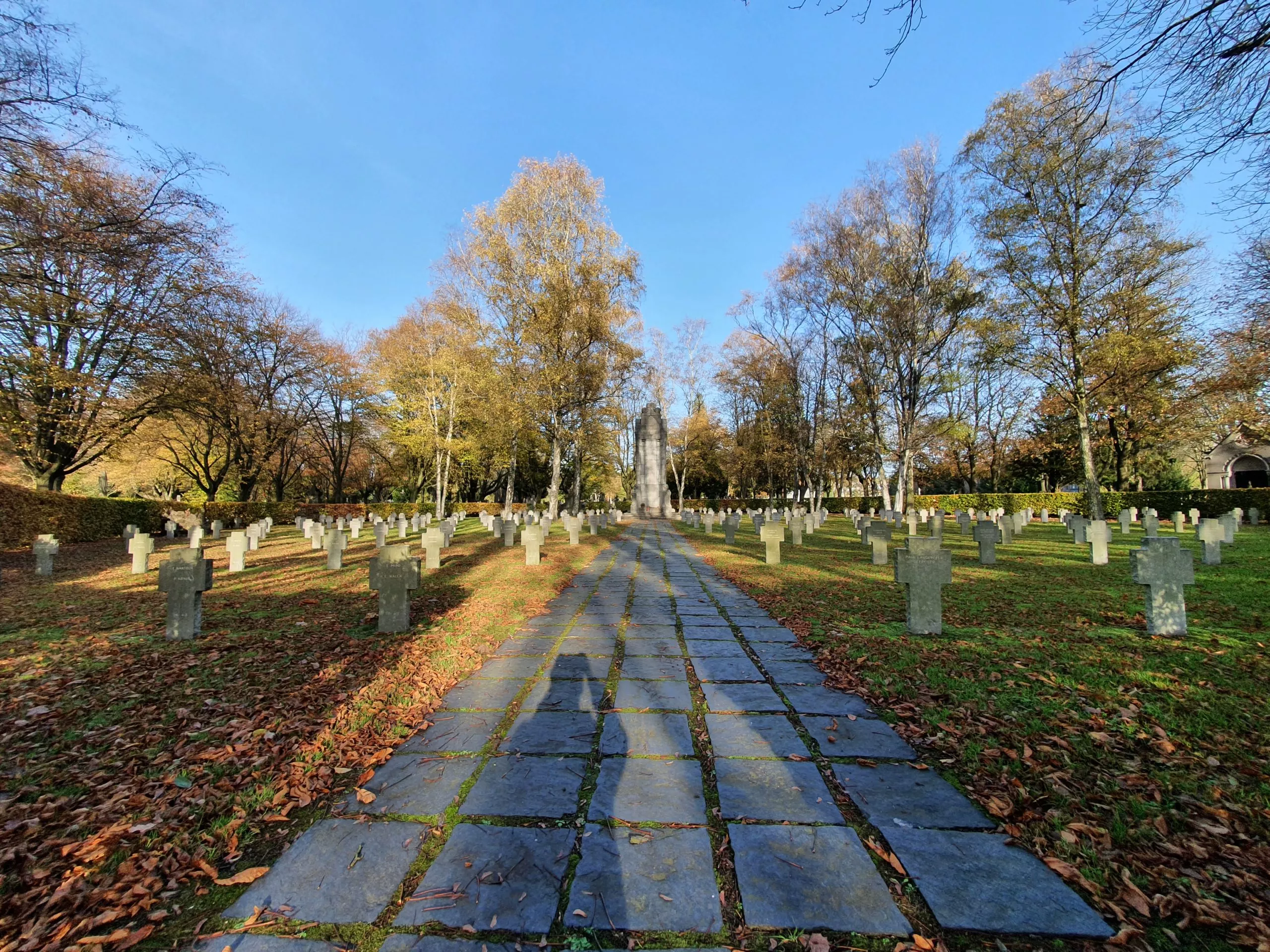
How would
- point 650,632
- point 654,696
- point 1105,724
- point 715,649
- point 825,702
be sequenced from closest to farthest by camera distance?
point 1105,724 < point 825,702 < point 654,696 < point 715,649 < point 650,632

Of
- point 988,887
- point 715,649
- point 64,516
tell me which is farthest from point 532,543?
point 64,516

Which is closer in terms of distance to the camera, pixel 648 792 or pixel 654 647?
pixel 648 792

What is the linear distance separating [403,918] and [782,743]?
81.9 inches

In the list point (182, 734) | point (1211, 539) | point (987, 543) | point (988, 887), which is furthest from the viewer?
point (987, 543)

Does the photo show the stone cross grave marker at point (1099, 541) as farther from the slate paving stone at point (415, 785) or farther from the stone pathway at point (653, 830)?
the slate paving stone at point (415, 785)

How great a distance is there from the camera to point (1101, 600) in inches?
245

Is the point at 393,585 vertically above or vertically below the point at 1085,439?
below

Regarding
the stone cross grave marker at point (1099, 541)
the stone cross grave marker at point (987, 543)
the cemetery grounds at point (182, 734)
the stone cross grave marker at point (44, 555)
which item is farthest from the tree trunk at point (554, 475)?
the stone cross grave marker at point (1099, 541)

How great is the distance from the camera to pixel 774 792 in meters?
2.49

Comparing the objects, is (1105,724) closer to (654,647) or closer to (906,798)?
(906,798)

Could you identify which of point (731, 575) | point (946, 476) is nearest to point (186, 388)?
point (731, 575)

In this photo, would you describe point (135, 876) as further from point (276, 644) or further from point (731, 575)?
point (731, 575)

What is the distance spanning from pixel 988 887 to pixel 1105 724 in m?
1.85

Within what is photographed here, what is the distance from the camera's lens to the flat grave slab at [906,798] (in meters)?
2.24
